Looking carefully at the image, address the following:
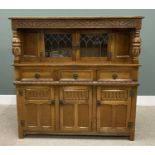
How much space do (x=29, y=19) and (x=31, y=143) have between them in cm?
129

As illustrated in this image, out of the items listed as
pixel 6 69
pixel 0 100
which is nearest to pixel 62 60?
pixel 6 69

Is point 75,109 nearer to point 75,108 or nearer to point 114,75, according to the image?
point 75,108

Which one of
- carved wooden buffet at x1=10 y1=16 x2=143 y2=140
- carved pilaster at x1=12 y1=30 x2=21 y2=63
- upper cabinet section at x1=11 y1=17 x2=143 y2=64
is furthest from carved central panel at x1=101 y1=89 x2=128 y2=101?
carved pilaster at x1=12 y1=30 x2=21 y2=63

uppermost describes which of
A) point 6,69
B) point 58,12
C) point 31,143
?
point 58,12

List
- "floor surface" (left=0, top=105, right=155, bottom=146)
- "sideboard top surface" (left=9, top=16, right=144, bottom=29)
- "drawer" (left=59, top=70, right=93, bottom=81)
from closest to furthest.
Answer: "sideboard top surface" (left=9, top=16, right=144, bottom=29)
"drawer" (left=59, top=70, right=93, bottom=81)
"floor surface" (left=0, top=105, right=155, bottom=146)

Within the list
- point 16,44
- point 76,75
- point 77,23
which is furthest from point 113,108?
point 16,44

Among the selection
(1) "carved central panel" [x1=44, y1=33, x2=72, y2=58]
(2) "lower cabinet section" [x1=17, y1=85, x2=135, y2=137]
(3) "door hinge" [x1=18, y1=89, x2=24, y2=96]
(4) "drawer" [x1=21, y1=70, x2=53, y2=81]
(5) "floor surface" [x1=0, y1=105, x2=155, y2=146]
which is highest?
(1) "carved central panel" [x1=44, y1=33, x2=72, y2=58]

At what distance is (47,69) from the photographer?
87.6 inches

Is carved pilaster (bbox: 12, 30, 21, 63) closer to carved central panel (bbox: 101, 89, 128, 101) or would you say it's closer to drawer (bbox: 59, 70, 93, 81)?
drawer (bbox: 59, 70, 93, 81)

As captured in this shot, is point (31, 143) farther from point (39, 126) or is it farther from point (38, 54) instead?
point (38, 54)

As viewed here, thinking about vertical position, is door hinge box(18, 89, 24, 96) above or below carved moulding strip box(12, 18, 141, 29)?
below

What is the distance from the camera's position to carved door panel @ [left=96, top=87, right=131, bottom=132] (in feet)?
7.41

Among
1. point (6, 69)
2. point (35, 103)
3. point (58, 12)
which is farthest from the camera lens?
point (6, 69)

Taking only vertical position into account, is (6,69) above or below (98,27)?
below
